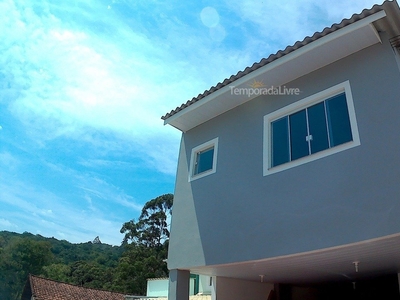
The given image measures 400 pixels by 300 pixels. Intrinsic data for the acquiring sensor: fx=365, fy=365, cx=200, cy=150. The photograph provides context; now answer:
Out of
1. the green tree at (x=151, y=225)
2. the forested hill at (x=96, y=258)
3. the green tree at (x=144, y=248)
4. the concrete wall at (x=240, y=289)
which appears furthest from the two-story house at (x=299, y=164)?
the green tree at (x=151, y=225)

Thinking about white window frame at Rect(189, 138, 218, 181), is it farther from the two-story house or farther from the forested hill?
the forested hill

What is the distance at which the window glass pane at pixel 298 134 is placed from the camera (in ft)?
26.1

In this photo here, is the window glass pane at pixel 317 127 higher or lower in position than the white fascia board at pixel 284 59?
lower

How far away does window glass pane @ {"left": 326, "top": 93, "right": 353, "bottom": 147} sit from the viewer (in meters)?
7.29

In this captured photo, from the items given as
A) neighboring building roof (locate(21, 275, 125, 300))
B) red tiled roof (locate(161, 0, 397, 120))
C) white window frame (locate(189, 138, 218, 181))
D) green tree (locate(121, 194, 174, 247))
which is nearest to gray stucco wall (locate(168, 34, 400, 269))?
white window frame (locate(189, 138, 218, 181))

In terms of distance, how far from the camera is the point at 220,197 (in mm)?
9219

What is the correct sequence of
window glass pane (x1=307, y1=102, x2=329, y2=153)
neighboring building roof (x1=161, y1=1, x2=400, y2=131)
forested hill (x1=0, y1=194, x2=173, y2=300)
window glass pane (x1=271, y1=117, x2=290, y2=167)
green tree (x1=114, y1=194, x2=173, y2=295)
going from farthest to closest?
forested hill (x1=0, y1=194, x2=173, y2=300) < green tree (x1=114, y1=194, x2=173, y2=295) < window glass pane (x1=271, y1=117, x2=290, y2=167) < window glass pane (x1=307, y1=102, x2=329, y2=153) < neighboring building roof (x1=161, y1=1, x2=400, y2=131)

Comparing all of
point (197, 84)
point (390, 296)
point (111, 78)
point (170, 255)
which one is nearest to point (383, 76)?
point (197, 84)

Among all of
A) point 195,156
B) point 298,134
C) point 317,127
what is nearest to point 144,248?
point 195,156

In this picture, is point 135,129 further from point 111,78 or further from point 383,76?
point 383,76

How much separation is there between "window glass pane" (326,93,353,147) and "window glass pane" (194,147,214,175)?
3.56 metres

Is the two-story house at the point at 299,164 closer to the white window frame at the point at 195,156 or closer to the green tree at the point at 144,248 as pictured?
the white window frame at the point at 195,156

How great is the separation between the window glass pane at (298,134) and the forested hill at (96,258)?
37453 mm

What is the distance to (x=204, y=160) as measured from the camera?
410 inches
